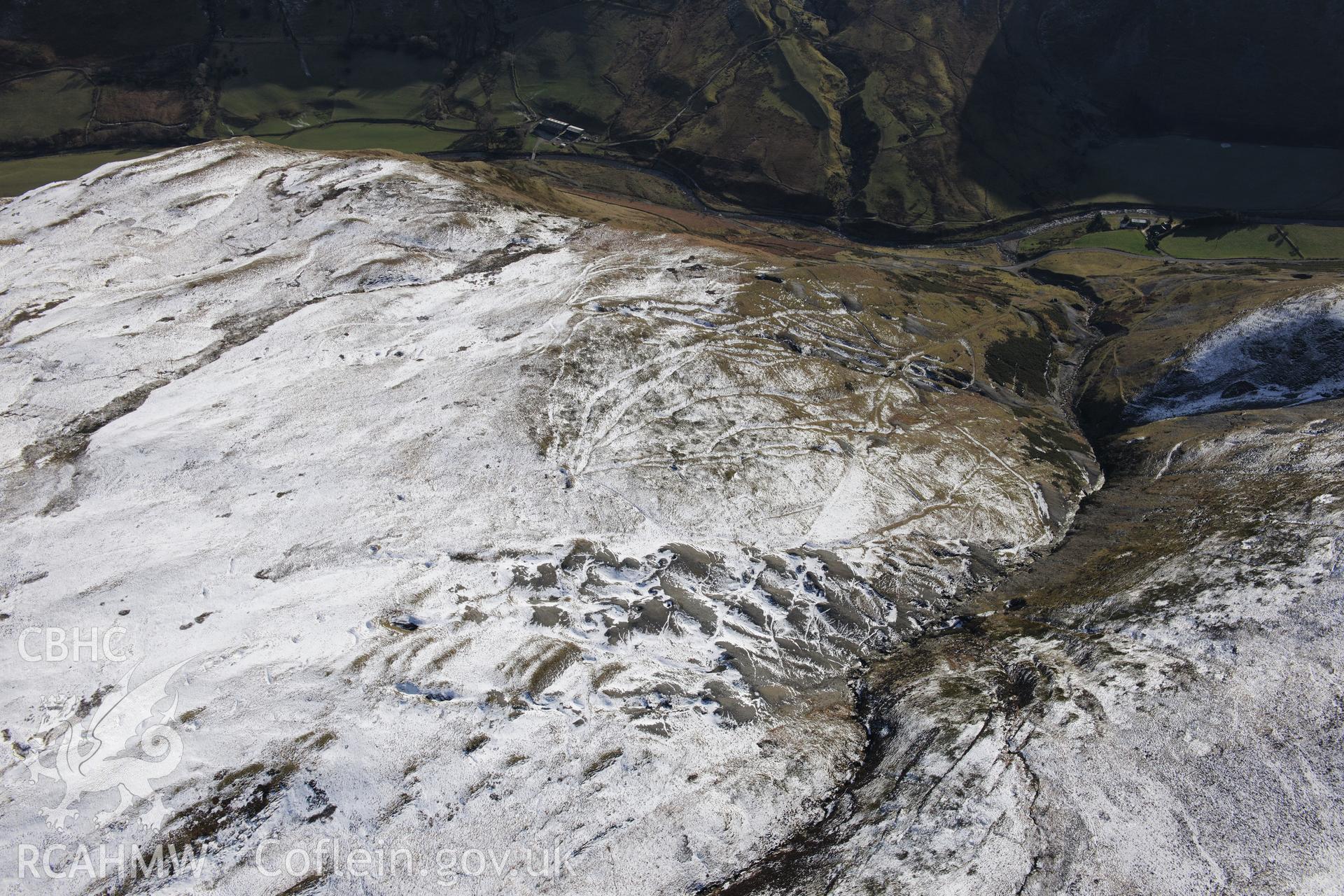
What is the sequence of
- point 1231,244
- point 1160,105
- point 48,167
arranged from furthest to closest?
point 1160,105 < point 48,167 < point 1231,244

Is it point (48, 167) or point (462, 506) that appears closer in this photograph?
point (462, 506)

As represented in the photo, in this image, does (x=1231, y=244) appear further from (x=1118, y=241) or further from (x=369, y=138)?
(x=369, y=138)

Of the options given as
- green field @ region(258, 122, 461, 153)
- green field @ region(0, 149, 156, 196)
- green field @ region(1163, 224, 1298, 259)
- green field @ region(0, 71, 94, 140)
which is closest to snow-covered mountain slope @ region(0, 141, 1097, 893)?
green field @ region(0, 149, 156, 196)

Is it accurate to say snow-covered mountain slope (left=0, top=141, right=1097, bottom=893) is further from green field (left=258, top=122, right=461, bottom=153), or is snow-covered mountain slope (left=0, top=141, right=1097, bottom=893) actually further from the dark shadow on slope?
the dark shadow on slope

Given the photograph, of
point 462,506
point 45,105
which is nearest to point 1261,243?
point 462,506

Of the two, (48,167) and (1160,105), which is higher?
(1160,105)

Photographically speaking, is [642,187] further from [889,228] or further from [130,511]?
[130,511]

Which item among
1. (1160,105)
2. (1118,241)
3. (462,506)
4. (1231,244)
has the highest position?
(1160,105)

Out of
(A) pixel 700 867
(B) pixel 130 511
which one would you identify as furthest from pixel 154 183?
(A) pixel 700 867
